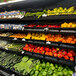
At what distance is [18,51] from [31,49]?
0.57 meters

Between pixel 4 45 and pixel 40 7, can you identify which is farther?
pixel 4 45

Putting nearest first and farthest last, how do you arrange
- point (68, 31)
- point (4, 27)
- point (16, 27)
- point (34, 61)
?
point (68, 31) < point (34, 61) < point (16, 27) < point (4, 27)

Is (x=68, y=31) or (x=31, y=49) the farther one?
(x=31, y=49)

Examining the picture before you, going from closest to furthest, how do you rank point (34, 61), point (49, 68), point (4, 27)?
point (49, 68) → point (34, 61) → point (4, 27)

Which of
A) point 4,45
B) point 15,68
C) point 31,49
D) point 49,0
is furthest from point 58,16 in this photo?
point 4,45

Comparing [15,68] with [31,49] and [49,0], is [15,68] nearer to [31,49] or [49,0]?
[31,49]

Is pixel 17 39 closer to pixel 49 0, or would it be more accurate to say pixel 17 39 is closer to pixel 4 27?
→ pixel 4 27

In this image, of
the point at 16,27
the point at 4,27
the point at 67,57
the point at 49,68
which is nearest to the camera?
the point at 67,57

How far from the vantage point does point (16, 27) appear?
2.60 metres

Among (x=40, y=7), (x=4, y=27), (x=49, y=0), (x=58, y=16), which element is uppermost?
(x=49, y=0)

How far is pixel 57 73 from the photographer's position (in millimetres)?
1933

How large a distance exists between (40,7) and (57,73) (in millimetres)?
2002

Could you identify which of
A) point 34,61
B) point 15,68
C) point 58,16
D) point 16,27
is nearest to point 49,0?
point 58,16

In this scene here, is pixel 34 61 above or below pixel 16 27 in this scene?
below
